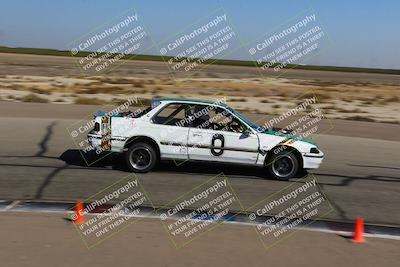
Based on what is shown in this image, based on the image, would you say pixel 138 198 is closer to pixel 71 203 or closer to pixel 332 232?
pixel 71 203

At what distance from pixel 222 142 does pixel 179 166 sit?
147 centimetres

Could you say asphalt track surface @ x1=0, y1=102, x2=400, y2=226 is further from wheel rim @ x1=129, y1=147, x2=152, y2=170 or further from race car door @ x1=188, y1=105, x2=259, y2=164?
race car door @ x1=188, y1=105, x2=259, y2=164

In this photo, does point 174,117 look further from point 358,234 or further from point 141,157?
point 358,234

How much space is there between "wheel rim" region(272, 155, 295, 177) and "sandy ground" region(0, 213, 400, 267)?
340 centimetres

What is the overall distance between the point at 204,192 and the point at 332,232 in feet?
9.34

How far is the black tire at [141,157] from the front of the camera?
10.6 meters

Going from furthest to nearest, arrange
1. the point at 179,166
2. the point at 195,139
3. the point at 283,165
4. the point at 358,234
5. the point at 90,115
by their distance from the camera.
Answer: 1. the point at 90,115
2. the point at 179,166
3. the point at 283,165
4. the point at 195,139
5. the point at 358,234

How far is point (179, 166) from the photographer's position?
11484 millimetres

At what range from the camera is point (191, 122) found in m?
10.6

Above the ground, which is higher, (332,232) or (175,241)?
(175,241)

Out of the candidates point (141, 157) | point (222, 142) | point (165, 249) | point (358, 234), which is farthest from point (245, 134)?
point (165, 249)

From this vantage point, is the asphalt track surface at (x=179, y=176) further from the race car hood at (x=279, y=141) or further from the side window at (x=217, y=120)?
the side window at (x=217, y=120)

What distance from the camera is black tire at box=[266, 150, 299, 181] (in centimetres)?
1068

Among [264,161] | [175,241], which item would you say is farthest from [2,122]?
[175,241]
